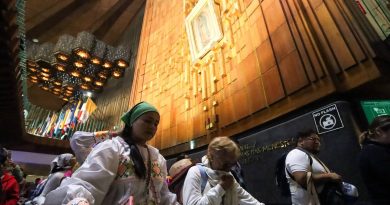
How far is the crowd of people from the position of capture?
47.4 inches

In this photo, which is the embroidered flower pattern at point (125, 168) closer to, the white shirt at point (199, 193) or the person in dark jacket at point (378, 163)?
the white shirt at point (199, 193)

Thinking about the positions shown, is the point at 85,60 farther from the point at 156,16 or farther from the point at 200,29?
the point at 200,29

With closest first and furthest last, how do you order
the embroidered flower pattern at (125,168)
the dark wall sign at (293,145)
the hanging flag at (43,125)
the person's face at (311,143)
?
the embroidered flower pattern at (125,168)
the person's face at (311,143)
the dark wall sign at (293,145)
the hanging flag at (43,125)

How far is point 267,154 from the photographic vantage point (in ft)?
12.0

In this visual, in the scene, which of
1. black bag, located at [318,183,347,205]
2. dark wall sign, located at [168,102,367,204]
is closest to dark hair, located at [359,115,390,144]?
black bag, located at [318,183,347,205]

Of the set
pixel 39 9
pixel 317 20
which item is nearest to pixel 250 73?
pixel 317 20

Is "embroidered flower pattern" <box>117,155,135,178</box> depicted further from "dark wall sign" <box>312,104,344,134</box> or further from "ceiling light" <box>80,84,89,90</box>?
"ceiling light" <box>80,84,89,90</box>

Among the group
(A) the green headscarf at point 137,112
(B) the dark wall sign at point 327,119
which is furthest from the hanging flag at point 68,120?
(A) the green headscarf at point 137,112

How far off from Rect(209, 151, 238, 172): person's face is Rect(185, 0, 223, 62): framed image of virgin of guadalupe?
3.94 meters

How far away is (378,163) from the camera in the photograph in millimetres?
1685

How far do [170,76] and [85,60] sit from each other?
760 centimetres

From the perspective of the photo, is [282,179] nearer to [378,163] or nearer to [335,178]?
[335,178]

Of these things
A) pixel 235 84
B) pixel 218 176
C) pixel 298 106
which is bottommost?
pixel 218 176

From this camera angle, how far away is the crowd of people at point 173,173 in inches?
47.4
